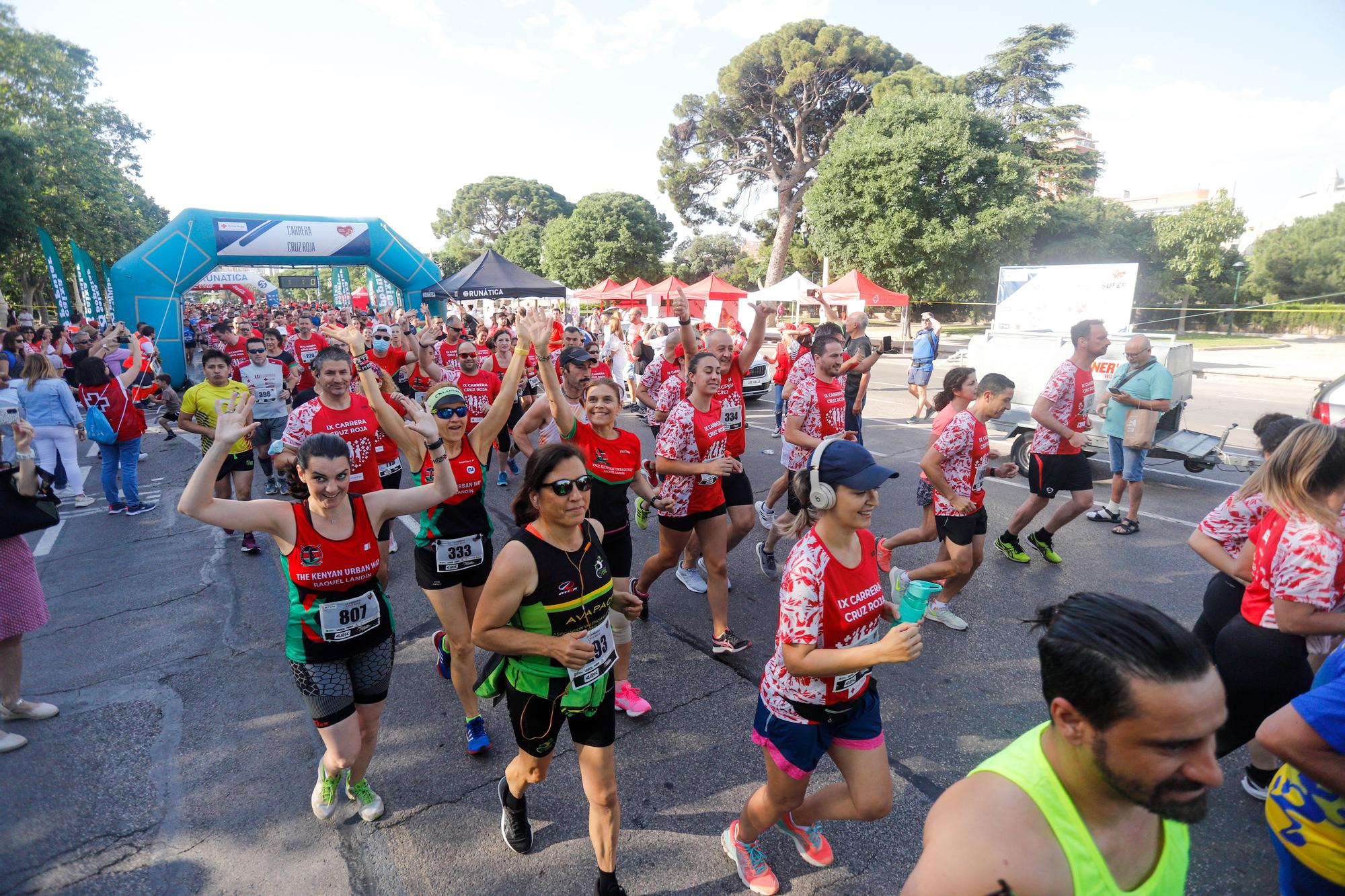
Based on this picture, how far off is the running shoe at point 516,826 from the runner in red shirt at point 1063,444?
15.5 feet

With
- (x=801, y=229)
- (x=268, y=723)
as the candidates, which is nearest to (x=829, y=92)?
(x=801, y=229)

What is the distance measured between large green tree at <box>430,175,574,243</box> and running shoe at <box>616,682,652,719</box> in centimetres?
7580

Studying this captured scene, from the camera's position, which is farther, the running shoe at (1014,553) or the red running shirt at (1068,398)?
the running shoe at (1014,553)

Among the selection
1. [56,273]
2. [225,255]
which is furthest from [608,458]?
[56,273]

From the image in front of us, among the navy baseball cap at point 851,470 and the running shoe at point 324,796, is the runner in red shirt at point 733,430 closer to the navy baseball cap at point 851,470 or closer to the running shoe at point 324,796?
the navy baseball cap at point 851,470

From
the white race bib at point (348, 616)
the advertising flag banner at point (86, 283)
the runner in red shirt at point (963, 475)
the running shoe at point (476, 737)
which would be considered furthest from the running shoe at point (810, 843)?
the advertising flag banner at point (86, 283)

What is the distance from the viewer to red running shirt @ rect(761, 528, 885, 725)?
228 centimetres

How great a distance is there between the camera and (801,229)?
40.1 meters

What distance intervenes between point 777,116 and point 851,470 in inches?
1625

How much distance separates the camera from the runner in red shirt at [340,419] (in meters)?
4.61

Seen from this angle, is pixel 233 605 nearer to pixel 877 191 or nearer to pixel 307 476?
pixel 307 476

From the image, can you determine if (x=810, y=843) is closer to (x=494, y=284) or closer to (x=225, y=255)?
(x=494, y=284)

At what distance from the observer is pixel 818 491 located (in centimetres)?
238

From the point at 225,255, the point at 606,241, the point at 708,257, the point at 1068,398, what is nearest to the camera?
the point at 1068,398
